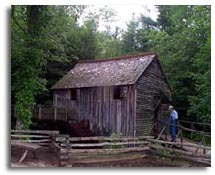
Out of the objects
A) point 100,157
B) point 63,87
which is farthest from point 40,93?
point 100,157

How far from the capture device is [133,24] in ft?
12.8

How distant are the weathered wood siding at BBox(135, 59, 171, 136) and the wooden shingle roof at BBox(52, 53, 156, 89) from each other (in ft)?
0.21

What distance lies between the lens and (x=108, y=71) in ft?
12.7

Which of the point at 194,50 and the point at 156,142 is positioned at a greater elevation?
the point at 194,50

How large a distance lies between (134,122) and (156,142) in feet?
0.91

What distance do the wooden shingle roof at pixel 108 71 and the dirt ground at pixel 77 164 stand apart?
62 centimetres

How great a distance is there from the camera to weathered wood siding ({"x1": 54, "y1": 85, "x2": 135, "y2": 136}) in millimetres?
3775

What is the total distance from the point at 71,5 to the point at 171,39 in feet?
3.13

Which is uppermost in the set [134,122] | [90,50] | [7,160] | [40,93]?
[90,50]

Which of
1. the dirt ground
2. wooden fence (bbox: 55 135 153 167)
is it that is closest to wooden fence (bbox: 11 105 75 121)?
wooden fence (bbox: 55 135 153 167)

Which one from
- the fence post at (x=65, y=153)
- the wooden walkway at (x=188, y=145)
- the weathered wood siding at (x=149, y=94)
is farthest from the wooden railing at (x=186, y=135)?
the fence post at (x=65, y=153)

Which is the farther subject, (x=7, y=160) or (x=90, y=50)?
(x=90, y=50)

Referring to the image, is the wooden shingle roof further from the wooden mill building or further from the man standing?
the man standing

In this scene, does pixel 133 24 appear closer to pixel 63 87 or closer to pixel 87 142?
pixel 63 87
